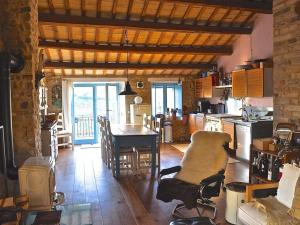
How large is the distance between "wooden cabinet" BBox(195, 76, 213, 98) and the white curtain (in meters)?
4.06

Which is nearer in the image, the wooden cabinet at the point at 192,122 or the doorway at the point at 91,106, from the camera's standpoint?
the wooden cabinet at the point at 192,122

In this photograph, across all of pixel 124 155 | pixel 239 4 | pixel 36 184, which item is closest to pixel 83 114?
pixel 124 155

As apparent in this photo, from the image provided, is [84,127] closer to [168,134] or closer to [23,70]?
[168,134]

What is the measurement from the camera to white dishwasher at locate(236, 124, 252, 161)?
6.50 meters

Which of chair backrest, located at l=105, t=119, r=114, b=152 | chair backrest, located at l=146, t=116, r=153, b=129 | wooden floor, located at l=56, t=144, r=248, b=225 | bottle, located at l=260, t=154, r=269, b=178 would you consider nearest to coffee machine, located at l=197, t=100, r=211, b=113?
wooden floor, located at l=56, t=144, r=248, b=225

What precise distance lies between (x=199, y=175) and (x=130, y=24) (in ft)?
12.1

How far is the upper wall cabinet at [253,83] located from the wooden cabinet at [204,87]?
4.73ft

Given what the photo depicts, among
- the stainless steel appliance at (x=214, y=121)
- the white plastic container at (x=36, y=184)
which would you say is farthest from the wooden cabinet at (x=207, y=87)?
the white plastic container at (x=36, y=184)

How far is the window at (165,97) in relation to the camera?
10.2 meters

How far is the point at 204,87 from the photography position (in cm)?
930

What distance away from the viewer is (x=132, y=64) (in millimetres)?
8867

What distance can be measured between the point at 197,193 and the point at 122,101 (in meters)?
6.55

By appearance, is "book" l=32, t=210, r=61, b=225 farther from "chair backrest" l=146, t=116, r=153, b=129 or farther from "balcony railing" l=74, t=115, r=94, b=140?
"balcony railing" l=74, t=115, r=94, b=140

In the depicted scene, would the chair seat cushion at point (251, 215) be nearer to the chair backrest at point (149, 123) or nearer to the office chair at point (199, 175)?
the office chair at point (199, 175)
